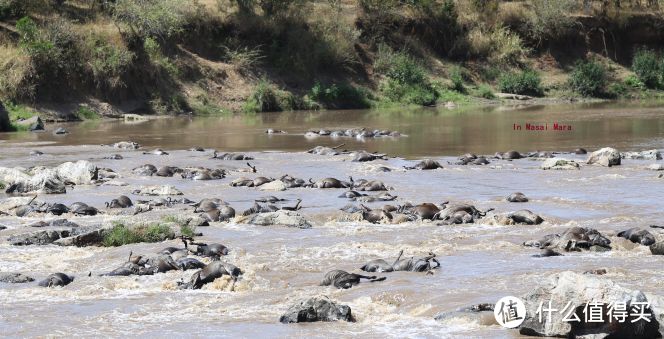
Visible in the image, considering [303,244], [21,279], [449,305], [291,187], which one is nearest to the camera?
[449,305]

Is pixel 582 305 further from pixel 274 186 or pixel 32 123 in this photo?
pixel 32 123

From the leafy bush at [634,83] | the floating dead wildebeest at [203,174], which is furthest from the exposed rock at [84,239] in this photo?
the leafy bush at [634,83]

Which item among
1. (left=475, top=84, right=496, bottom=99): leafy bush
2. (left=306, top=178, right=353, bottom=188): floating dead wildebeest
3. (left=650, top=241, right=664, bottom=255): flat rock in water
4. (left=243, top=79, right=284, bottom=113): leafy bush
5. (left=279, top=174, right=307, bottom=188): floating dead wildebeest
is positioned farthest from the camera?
(left=475, top=84, right=496, bottom=99): leafy bush

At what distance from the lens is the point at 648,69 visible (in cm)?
5300

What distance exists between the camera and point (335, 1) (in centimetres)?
5241

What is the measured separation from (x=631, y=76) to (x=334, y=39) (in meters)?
16.8

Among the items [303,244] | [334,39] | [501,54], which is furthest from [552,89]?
[303,244]

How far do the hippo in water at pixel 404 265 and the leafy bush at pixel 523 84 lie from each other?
39.7m

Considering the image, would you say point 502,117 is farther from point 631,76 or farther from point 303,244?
point 303,244

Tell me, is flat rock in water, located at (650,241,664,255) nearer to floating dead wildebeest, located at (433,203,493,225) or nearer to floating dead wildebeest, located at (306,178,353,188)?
floating dead wildebeest, located at (433,203,493,225)

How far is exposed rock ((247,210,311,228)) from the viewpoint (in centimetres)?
1510

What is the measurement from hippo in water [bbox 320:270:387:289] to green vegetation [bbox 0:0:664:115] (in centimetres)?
2924

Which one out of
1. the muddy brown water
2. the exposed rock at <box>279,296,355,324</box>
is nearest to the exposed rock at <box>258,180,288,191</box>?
the muddy brown water

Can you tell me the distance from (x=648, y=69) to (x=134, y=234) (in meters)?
44.2
